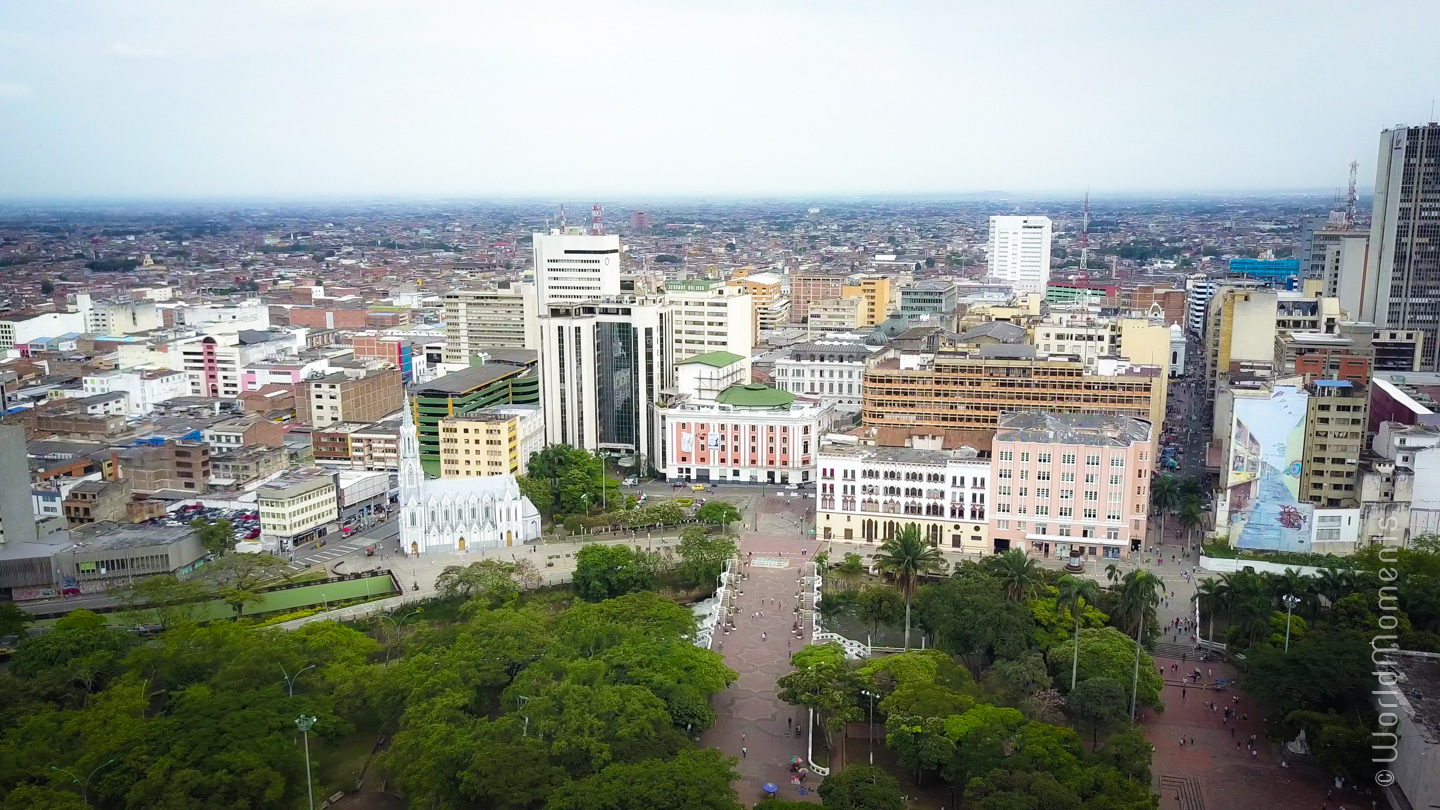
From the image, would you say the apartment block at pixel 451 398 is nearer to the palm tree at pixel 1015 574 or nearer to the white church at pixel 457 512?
the white church at pixel 457 512

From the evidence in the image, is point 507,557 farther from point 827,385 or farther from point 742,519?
point 827,385

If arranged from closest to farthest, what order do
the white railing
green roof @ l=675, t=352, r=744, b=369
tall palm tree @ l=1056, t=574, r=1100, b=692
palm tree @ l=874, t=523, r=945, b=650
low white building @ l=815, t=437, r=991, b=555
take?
1. tall palm tree @ l=1056, t=574, r=1100, b=692
2. the white railing
3. palm tree @ l=874, t=523, r=945, b=650
4. low white building @ l=815, t=437, r=991, b=555
5. green roof @ l=675, t=352, r=744, b=369

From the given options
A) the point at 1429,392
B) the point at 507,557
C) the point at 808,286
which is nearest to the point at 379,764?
the point at 507,557

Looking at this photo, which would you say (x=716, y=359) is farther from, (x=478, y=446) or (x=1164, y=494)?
(x=1164, y=494)

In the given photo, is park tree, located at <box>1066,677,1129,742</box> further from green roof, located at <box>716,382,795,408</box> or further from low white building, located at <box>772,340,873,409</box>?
low white building, located at <box>772,340,873,409</box>

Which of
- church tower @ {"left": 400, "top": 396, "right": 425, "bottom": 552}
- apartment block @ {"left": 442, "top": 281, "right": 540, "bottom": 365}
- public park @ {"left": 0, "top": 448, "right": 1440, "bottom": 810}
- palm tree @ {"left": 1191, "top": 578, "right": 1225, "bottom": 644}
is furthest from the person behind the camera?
apartment block @ {"left": 442, "top": 281, "right": 540, "bottom": 365}

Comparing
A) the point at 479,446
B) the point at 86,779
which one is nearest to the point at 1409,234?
the point at 479,446

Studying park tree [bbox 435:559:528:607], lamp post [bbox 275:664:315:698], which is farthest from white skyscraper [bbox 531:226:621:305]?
lamp post [bbox 275:664:315:698]
